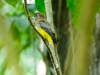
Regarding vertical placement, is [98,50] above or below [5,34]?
below

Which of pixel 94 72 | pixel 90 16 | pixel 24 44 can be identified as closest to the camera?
pixel 90 16

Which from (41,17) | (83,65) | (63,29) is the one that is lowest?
(63,29)

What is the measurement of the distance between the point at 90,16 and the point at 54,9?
279 cm

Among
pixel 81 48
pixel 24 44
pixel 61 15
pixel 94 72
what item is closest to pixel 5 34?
pixel 81 48

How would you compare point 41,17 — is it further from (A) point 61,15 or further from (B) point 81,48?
(B) point 81,48

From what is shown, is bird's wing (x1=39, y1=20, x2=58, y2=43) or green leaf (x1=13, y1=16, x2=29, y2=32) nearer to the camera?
bird's wing (x1=39, y1=20, x2=58, y2=43)

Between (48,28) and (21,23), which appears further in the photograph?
(21,23)

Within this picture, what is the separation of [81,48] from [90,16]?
0.15 feet

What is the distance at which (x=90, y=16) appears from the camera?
334 mm

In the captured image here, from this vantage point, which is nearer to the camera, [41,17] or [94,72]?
[94,72]

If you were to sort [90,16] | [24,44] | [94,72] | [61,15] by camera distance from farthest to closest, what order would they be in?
[61,15]
[24,44]
[94,72]
[90,16]

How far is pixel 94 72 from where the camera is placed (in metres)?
1.88

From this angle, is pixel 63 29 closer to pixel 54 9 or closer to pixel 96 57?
pixel 54 9

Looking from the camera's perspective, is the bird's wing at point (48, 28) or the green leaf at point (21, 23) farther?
the green leaf at point (21, 23)
